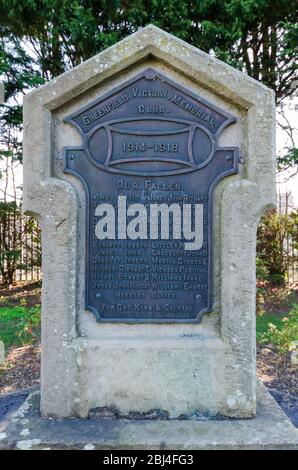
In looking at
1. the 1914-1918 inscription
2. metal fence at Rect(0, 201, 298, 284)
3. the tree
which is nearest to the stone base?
the 1914-1918 inscription

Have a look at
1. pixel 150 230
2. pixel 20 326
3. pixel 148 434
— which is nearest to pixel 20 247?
pixel 20 326

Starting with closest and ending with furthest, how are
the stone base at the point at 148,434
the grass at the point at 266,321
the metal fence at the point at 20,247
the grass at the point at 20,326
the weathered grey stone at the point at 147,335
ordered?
the stone base at the point at 148,434, the weathered grey stone at the point at 147,335, the grass at the point at 20,326, the grass at the point at 266,321, the metal fence at the point at 20,247

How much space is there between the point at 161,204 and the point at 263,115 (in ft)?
2.90

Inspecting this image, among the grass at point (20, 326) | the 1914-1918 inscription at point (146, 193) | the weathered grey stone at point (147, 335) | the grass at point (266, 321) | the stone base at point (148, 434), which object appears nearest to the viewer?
the stone base at point (148, 434)

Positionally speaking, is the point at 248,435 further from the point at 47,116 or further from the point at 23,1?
the point at 23,1

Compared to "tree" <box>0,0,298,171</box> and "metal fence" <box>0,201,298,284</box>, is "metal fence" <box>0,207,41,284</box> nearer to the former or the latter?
"metal fence" <box>0,201,298,284</box>

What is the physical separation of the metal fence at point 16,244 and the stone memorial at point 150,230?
6518 mm

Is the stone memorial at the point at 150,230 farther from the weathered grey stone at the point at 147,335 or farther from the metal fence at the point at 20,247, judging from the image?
the metal fence at the point at 20,247

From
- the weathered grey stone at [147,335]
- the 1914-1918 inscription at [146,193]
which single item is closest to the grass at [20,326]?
the weathered grey stone at [147,335]

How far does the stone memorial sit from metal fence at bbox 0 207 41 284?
21.4ft

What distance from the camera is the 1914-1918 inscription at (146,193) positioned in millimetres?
2701

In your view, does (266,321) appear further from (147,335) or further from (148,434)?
(148,434)

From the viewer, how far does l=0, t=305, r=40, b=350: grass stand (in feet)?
17.9

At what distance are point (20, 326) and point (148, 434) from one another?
415 cm
